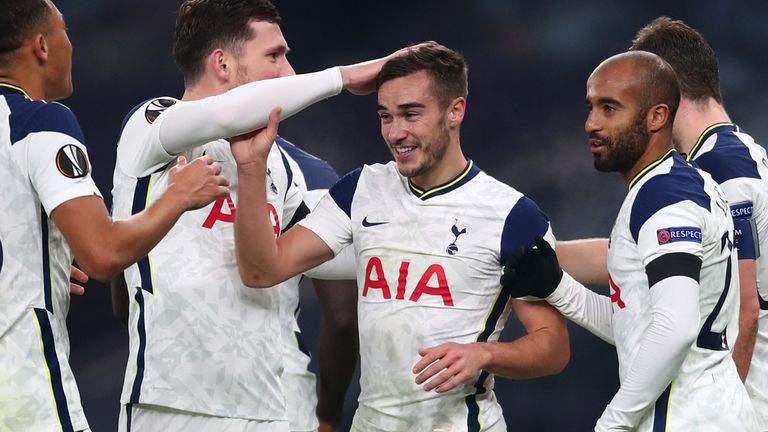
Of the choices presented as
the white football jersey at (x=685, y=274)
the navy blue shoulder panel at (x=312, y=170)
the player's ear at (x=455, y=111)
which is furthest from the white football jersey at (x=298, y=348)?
the white football jersey at (x=685, y=274)

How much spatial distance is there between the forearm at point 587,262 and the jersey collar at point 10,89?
1.93 metres

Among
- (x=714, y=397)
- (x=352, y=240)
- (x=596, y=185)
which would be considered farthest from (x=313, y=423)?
(x=596, y=185)

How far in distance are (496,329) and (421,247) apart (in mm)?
335

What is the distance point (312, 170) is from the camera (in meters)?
4.41

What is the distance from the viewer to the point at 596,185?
19.2 feet

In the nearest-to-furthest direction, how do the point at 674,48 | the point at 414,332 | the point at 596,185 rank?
the point at 414,332, the point at 674,48, the point at 596,185

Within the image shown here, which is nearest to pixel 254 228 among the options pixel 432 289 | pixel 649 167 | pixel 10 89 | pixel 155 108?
pixel 155 108

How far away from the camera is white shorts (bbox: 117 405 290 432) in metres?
3.21

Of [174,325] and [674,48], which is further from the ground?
[674,48]

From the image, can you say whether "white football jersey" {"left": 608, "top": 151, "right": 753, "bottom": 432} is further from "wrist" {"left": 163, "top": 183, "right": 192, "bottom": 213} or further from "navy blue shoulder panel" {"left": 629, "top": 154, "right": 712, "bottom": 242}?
"wrist" {"left": 163, "top": 183, "right": 192, "bottom": 213}

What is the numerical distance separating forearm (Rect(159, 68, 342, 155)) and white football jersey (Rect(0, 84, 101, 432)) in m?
0.33

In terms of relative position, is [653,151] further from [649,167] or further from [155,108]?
[155,108]

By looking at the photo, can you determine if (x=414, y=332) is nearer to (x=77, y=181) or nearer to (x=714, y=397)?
(x=714, y=397)

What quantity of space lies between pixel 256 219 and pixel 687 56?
1.61m
